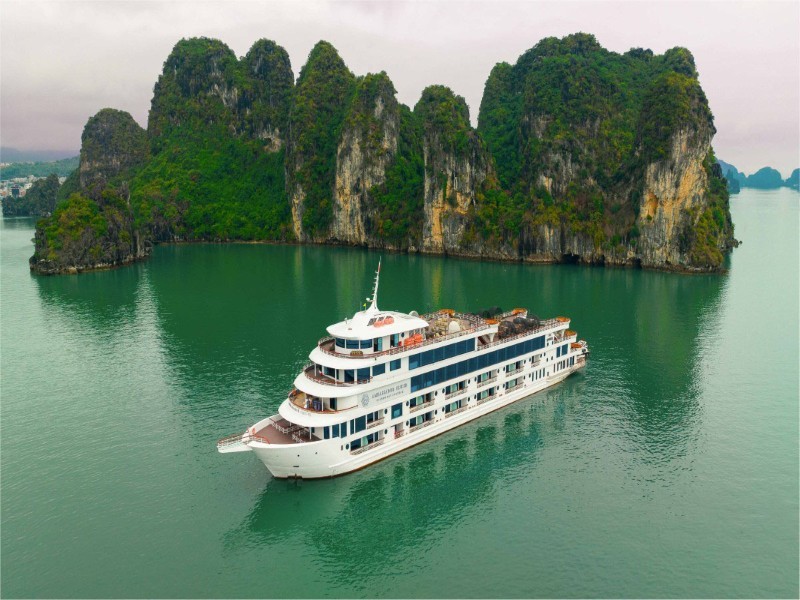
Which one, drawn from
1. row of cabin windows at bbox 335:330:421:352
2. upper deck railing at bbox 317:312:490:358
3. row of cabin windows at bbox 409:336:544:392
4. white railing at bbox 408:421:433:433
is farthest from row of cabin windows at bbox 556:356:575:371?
row of cabin windows at bbox 335:330:421:352

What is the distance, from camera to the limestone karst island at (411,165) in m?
93.7

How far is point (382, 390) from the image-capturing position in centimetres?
2927

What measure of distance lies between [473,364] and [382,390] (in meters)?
7.16

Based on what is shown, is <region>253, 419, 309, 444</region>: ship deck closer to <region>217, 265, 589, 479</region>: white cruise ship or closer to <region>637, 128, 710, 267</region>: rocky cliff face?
<region>217, 265, 589, 479</region>: white cruise ship

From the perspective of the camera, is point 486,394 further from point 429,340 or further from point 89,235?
point 89,235

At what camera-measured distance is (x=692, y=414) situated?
36.6 metres

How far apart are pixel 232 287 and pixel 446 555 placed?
200 feet

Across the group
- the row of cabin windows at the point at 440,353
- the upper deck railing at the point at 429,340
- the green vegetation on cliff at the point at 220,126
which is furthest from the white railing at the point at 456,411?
the green vegetation on cliff at the point at 220,126

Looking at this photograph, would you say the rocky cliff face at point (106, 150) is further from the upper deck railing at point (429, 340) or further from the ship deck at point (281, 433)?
the ship deck at point (281, 433)

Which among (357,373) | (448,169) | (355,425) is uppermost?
(448,169)

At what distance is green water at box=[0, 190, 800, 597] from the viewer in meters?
22.2

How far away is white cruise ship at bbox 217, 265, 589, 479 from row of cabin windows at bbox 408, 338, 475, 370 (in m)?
0.06

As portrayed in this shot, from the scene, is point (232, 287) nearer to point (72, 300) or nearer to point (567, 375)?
point (72, 300)

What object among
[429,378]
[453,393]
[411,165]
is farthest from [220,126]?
[429,378]
